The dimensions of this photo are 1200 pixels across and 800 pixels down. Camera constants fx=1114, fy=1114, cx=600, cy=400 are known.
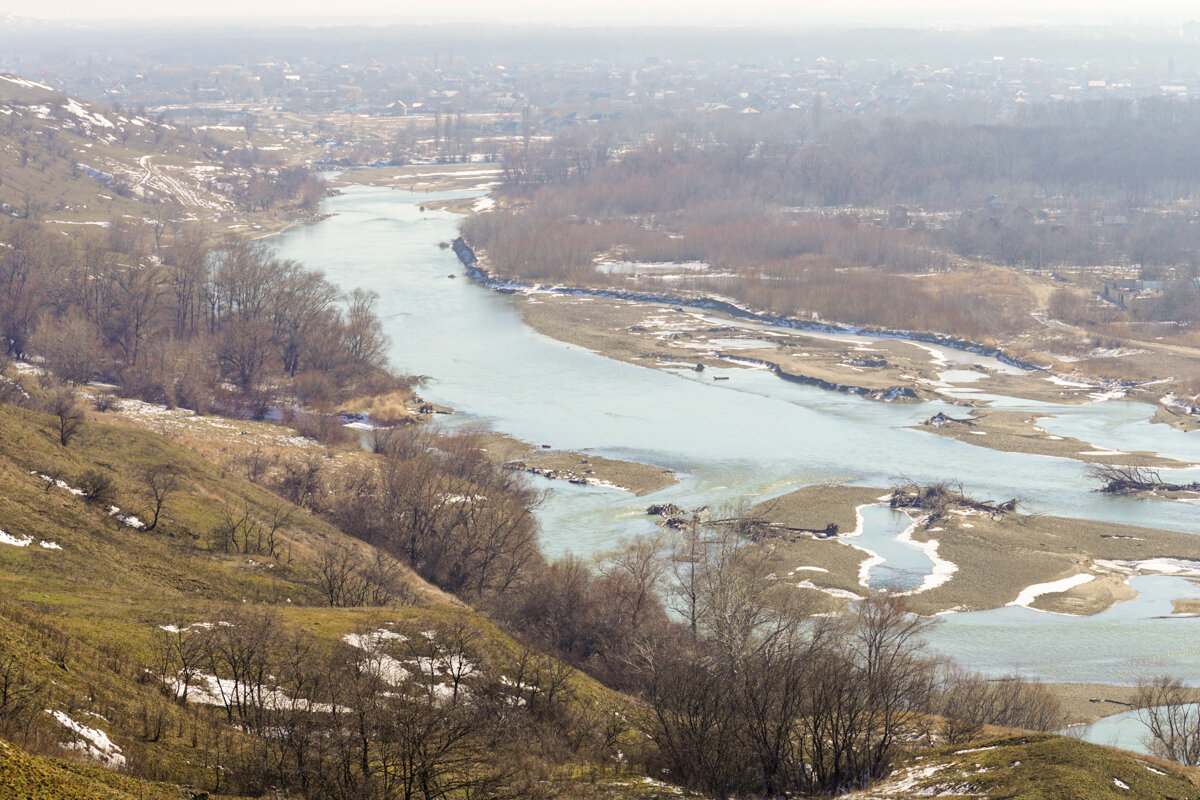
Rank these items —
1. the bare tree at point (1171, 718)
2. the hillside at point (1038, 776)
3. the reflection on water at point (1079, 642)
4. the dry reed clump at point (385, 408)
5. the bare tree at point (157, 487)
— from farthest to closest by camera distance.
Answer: the dry reed clump at point (385, 408), the reflection on water at point (1079, 642), the bare tree at point (157, 487), the bare tree at point (1171, 718), the hillside at point (1038, 776)

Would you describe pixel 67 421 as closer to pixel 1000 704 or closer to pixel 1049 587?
pixel 1000 704

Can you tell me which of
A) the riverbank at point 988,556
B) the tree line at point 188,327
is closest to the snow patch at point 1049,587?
the riverbank at point 988,556

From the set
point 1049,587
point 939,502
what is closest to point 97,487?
point 1049,587

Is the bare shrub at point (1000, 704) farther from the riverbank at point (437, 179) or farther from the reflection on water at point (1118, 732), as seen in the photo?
the riverbank at point (437, 179)

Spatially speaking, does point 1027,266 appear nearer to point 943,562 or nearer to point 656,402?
point 656,402

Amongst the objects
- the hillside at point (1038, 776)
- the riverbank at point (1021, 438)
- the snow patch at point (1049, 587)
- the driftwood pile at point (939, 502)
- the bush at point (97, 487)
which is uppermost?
the bush at point (97, 487)

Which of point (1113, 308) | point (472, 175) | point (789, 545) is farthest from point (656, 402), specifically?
point (472, 175)
